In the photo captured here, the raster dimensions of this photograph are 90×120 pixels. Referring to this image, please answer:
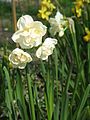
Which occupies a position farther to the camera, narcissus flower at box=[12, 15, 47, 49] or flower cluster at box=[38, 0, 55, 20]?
flower cluster at box=[38, 0, 55, 20]

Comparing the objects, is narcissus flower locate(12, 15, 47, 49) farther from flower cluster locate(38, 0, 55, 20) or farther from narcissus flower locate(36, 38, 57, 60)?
flower cluster locate(38, 0, 55, 20)

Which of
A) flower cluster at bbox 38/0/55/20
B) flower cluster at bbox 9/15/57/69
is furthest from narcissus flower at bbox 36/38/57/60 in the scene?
flower cluster at bbox 38/0/55/20

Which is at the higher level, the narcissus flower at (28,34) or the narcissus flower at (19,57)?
the narcissus flower at (28,34)

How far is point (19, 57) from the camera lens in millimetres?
1751

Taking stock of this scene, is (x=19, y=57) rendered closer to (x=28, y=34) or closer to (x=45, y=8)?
(x=28, y=34)

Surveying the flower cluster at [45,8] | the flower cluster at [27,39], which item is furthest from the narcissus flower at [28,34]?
the flower cluster at [45,8]

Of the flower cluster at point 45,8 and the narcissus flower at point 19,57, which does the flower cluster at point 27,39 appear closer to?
the narcissus flower at point 19,57

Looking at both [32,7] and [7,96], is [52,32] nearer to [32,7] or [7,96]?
[7,96]

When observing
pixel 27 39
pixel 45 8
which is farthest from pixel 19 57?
pixel 45 8

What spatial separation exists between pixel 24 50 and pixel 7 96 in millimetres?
342

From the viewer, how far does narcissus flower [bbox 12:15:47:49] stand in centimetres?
171

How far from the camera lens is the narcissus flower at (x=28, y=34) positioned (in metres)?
1.71

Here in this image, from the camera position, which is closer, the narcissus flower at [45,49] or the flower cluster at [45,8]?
the narcissus flower at [45,49]

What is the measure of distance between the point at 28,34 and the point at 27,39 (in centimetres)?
2
